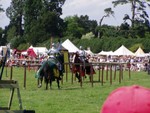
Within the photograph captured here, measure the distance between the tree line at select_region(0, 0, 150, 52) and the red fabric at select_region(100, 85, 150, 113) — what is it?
67.9 metres

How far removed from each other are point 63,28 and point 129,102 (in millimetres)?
118043

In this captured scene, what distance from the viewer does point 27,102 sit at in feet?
45.8

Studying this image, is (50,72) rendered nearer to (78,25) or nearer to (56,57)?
(56,57)

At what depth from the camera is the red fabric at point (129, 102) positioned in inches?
83.0

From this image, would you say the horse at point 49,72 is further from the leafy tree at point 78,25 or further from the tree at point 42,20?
the leafy tree at point 78,25

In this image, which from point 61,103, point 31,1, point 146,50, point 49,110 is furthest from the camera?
point 31,1

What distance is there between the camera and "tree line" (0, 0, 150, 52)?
78.8 metres

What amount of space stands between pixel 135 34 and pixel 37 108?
80418mm

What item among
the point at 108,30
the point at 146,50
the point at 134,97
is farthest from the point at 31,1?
the point at 134,97

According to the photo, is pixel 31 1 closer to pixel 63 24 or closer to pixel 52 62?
pixel 63 24

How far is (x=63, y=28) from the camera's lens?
393 feet

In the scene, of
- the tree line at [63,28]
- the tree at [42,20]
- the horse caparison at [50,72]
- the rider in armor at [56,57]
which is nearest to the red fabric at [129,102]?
the horse caparison at [50,72]

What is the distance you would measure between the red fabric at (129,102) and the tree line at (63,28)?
6790 centimetres

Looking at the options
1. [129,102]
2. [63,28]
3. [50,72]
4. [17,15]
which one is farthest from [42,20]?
[129,102]
